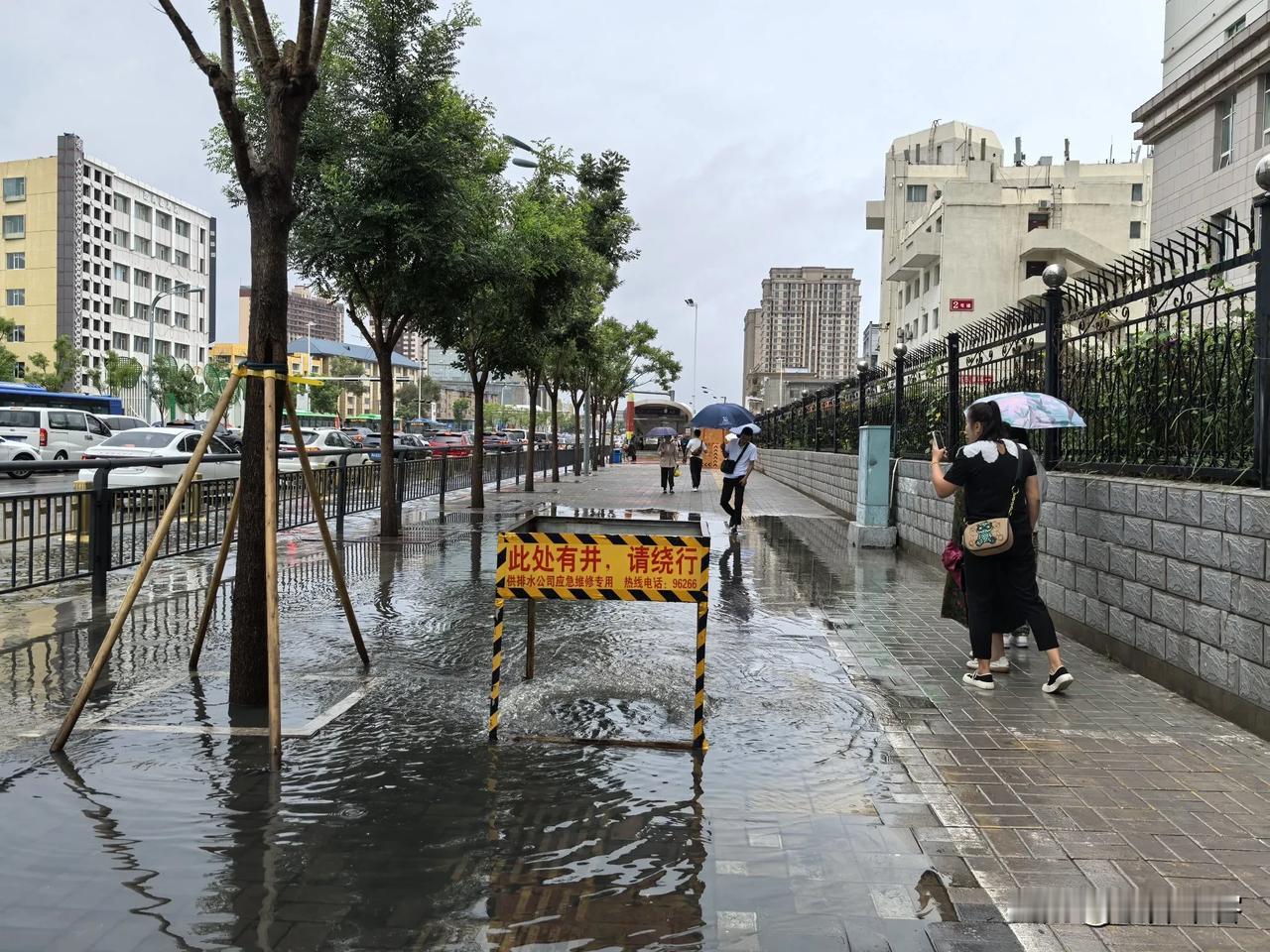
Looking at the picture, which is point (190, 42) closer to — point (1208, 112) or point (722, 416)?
point (722, 416)

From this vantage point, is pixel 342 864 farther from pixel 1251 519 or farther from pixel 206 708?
pixel 1251 519

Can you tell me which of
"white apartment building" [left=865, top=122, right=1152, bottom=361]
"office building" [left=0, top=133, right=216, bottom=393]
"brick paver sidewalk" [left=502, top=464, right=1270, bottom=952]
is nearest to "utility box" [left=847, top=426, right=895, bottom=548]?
"brick paver sidewalk" [left=502, top=464, right=1270, bottom=952]

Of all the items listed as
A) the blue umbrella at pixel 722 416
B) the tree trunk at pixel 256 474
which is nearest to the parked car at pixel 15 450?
the blue umbrella at pixel 722 416

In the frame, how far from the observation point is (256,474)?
6086mm

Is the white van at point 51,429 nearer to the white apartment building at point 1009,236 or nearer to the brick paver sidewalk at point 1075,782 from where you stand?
the brick paver sidewalk at point 1075,782

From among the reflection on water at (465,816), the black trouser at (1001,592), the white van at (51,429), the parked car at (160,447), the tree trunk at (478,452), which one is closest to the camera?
the reflection on water at (465,816)

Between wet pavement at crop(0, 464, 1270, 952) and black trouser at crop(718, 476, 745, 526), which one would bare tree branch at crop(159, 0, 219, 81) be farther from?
black trouser at crop(718, 476, 745, 526)

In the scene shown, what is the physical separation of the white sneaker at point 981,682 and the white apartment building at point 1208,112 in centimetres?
2587

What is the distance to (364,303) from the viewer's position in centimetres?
1536

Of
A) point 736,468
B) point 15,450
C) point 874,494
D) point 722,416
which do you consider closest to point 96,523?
point 874,494

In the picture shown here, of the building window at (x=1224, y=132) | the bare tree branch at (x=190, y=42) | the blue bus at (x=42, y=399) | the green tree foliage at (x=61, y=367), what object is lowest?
the blue bus at (x=42, y=399)

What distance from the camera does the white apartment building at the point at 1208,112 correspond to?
1151 inches

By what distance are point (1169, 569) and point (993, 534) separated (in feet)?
3.75

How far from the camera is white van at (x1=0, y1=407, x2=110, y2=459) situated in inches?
1289
